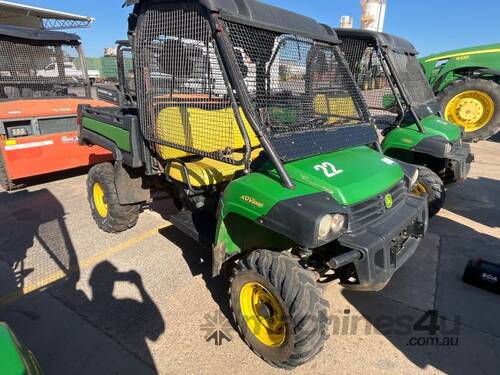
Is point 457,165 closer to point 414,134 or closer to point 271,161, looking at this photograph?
point 414,134

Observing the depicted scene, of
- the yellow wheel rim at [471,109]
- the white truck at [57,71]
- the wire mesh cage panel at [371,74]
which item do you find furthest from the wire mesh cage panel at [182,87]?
the yellow wheel rim at [471,109]

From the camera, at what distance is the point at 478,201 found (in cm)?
509

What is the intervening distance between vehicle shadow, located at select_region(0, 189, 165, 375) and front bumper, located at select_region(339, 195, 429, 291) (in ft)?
4.88

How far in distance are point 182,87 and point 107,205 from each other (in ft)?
6.15

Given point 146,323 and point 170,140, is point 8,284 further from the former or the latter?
point 170,140

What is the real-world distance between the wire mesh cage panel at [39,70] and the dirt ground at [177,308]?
267 centimetres

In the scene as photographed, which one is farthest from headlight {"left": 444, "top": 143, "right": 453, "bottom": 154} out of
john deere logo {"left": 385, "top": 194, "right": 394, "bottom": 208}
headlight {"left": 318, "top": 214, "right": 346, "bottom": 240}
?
headlight {"left": 318, "top": 214, "right": 346, "bottom": 240}

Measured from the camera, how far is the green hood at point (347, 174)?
2.14 meters

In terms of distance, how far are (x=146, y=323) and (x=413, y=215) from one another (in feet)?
6.90

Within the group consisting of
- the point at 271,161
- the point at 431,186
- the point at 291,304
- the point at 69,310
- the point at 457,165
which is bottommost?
the point at 69,310

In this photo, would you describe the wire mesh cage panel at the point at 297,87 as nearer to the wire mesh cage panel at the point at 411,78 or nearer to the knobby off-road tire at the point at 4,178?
the wire mesh cage panel at the point at 411,78

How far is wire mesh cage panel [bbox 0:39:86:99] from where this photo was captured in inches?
217

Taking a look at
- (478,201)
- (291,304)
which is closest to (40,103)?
(291,304)

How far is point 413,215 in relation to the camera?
2367 millimetres
